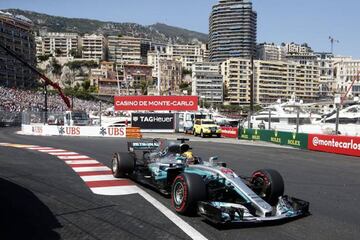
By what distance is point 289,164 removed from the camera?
1611 cm

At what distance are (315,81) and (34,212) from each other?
7557 inches

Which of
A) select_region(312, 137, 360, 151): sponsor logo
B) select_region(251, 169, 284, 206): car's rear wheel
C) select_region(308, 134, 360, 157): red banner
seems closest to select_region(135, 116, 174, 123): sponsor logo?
select_region(308, 134, 360, 157): red banner

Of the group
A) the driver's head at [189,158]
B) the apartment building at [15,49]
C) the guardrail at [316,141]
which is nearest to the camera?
the driver's head at [189,158]

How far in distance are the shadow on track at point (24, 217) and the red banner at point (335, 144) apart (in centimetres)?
1590

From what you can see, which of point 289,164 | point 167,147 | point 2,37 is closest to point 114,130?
point 289,164

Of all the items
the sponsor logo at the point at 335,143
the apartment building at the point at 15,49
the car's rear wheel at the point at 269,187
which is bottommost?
the sponsor logo at the point at 335,143

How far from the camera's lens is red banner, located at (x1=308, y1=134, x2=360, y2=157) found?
67.2 ft

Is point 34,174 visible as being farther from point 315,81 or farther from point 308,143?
point 315,81

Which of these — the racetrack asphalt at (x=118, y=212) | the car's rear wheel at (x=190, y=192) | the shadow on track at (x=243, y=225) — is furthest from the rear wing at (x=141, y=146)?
the shadow on track at (x=243, y=225)

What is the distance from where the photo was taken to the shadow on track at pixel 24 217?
6.53m

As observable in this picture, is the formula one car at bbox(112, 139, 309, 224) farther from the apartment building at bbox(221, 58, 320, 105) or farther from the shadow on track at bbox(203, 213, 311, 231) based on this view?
the apartment building at bbox(221, 58, 320, 105)

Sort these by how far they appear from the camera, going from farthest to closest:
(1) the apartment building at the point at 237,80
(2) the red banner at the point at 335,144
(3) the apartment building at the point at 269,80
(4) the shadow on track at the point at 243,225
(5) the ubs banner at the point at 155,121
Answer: (3) the apartment building at the point at 269,80 < (1) the apartment building at the point at 237,80 < (5) the ubs banner at the point at 155,121 < (2) the red banner at the point at 335,144 < (4) the shadow on track at the point at 243,225

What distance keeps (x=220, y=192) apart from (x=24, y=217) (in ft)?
11.4

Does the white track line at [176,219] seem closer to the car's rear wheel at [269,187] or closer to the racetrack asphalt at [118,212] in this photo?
the racetrack asphalt at [118,212]
